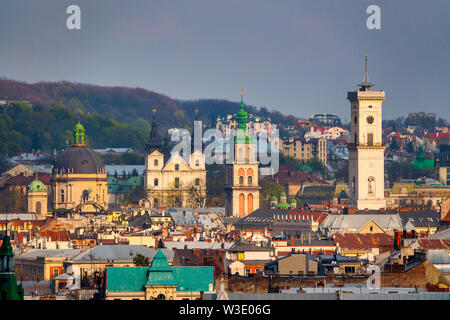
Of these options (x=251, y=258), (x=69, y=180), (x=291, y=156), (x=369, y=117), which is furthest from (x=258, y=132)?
(x=251, y=258)

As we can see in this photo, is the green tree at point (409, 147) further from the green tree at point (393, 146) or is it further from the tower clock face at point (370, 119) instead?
the tower clock face at point (370, 119)

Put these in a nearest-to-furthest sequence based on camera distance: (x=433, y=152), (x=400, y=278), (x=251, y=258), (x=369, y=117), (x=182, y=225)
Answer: (x=400, y=278) → (x=251, y=258) → (x=182, y=225) → (x=369, y=117) → (x=433, y=152)

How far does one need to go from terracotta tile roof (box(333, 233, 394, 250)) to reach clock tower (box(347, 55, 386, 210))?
94.0ft

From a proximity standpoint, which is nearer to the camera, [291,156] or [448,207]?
[448,207]

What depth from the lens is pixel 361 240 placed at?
269 ft

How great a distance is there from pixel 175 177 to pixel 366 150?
40.1 metres

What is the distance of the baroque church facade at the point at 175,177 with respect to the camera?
495ft

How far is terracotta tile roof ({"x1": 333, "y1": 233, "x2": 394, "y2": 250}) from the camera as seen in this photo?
259 feet

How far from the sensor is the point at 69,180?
141 m

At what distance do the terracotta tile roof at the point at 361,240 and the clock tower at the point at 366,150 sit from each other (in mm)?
28651
